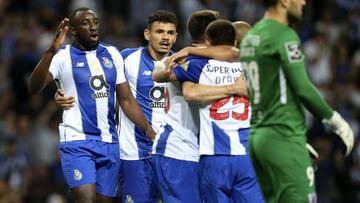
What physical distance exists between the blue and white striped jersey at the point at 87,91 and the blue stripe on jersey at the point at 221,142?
1.63 m

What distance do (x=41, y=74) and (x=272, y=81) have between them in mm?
3035

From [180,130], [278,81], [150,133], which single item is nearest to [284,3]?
[278,81]

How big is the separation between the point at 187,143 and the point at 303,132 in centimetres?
182

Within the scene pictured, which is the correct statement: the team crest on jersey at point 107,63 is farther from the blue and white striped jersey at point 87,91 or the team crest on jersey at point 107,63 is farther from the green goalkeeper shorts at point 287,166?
the green goalkeeper shorts at point 287,166

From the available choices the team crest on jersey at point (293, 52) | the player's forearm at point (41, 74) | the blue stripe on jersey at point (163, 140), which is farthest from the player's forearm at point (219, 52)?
the player's forearm at point (41, 74)

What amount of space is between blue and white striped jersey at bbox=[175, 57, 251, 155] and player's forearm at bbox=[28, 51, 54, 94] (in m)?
1.51

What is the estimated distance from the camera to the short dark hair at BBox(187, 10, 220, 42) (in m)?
9.81

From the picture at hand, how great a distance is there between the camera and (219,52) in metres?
9.30

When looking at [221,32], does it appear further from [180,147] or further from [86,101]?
[86,101]

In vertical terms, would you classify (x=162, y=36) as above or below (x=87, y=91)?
above

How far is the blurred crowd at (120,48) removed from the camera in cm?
1708

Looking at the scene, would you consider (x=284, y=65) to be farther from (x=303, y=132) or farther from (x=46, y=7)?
(x=46, y=7)

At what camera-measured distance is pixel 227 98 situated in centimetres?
938

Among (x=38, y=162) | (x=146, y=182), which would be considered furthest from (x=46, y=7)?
(x=146, y=182)
